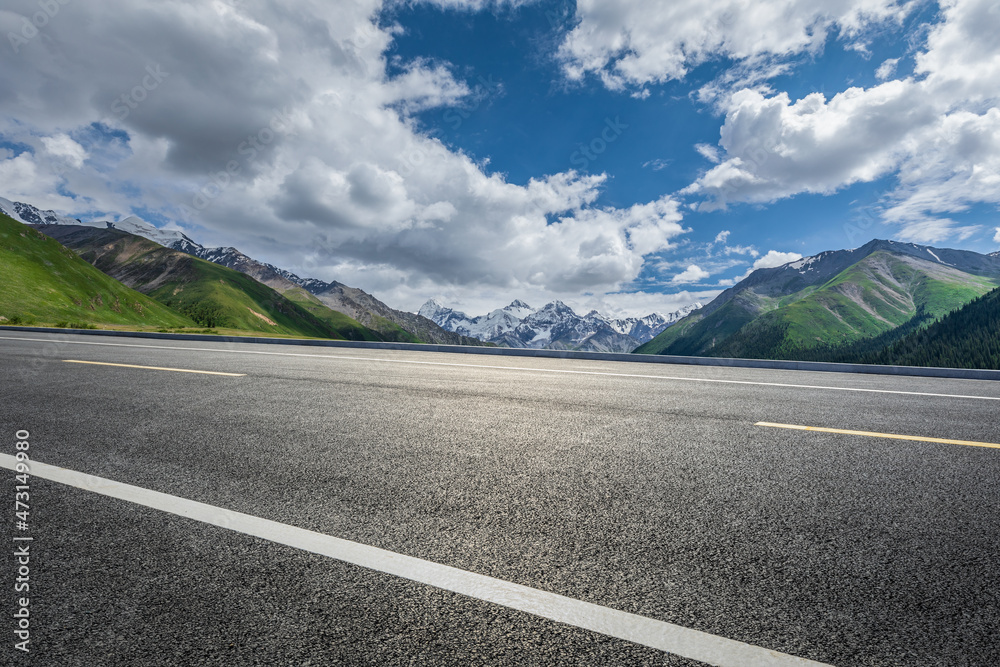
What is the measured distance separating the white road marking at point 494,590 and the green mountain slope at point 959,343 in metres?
135

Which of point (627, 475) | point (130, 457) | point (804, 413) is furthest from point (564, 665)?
point (804, 413)

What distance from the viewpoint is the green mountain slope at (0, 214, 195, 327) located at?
78500mm

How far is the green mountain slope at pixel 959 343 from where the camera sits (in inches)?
4454

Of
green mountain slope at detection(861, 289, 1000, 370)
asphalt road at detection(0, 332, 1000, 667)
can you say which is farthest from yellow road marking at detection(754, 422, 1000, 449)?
green mountain slope at detection(861, 289, 1000, 370)

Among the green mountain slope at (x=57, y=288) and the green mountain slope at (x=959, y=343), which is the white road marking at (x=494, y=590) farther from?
the green mountain slope at (x=959, y=343)

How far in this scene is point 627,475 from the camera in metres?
3.79

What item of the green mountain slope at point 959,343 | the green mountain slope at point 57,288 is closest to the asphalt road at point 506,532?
the green mountain slope at point 57,288

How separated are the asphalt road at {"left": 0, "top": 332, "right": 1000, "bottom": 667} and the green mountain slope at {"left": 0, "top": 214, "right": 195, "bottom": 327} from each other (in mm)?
94002

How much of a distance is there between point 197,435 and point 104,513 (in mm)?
1879

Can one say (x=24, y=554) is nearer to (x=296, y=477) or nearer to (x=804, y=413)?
(x=296, y=477)

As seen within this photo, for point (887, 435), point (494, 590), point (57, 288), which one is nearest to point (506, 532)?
point (494, 590)

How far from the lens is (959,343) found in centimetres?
12431

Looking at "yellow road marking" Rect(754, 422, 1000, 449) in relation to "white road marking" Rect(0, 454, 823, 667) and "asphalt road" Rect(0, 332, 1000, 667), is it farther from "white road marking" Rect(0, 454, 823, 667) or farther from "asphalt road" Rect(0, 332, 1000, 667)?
"white road marking" Rect(0, 454, 823, 667)

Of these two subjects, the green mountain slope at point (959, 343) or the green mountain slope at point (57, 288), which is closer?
the green mountain slope at point (57, 288)
